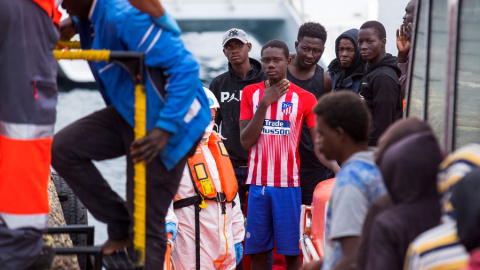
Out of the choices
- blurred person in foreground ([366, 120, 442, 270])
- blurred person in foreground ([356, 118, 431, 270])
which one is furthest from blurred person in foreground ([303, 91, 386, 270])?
blurred person in foreground ([366, 120, 442, 270])

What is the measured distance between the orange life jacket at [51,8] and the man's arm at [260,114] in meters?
2.84

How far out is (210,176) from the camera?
5.79 meters

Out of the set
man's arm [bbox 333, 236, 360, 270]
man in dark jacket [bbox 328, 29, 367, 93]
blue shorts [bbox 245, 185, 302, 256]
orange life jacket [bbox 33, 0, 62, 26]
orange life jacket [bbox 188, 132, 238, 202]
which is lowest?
blue shorts [bbox 245, 185, 302, 256]

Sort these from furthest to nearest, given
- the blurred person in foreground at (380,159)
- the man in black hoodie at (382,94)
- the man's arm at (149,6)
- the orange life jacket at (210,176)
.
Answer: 1. the orange life jacket at (210,176)
2. the man in black hoodie at (382,94)
3. the man's arm at (149,6)
4. the blurred person in foreground at (380,159)

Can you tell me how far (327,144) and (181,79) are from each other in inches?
30.7

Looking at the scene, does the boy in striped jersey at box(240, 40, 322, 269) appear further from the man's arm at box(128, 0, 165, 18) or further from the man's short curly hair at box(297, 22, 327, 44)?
the man's arm at box(128, 0, 165, 18)

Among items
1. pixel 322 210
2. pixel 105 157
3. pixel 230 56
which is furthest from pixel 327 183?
pixel 230 56

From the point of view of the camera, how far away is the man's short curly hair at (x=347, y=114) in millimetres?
2906

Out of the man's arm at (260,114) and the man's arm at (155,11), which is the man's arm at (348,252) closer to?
the man's arm at (155,11)

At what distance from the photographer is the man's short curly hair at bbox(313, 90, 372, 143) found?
291 cm

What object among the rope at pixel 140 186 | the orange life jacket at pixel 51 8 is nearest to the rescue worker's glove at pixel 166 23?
the rope at pixel 140 186

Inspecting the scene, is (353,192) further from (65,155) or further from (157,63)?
(65,155)

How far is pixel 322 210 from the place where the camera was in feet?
13.8

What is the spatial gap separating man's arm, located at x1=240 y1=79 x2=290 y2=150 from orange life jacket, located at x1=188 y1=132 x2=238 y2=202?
25 cm
